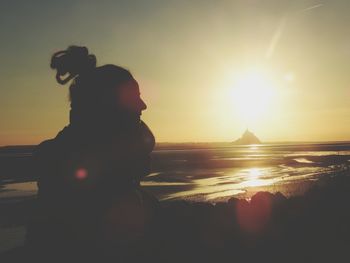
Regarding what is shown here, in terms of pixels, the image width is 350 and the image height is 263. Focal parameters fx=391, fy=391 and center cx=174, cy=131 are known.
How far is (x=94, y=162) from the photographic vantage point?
2490 mm

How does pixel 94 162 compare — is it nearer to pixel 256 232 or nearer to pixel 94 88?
pixel 94 88

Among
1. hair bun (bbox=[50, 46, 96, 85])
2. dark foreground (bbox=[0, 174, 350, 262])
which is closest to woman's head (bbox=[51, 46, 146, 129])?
hair bun (bbox=[50, 46, 96, 85])

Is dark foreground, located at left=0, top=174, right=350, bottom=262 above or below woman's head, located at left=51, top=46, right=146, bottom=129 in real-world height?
below

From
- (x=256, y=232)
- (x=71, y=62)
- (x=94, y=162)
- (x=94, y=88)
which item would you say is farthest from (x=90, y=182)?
(x=256, y=232)

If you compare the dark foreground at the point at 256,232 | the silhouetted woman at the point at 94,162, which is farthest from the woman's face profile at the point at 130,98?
the dark foreground at the point at 256,232

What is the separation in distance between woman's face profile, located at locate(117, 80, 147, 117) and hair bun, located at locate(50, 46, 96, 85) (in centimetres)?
26

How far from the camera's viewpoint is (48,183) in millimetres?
2297

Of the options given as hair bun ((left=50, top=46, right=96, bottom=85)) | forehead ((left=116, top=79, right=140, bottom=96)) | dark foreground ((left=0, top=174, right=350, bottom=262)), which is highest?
hair bun ((left=50, top=46, right=96, bottom=85))

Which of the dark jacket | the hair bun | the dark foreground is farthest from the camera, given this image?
the dark foreground

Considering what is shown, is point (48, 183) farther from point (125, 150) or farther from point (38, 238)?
point (125, 150)

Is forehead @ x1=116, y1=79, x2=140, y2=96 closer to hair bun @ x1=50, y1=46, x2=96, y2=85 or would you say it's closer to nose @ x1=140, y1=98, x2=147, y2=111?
nose @ x1=140, y1=98, x2=147, y2=111

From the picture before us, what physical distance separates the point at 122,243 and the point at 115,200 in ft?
1.06

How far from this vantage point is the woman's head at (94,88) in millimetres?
2572

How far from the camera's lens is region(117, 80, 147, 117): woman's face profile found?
2.63m
